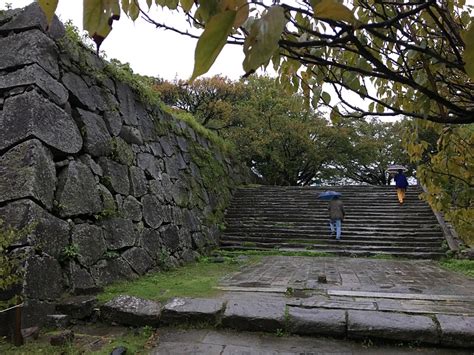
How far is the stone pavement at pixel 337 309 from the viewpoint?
111 inches

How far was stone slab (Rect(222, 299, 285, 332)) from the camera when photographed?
3.01 meters

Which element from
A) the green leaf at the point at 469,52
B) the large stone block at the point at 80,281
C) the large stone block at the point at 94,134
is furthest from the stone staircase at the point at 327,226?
the green leaf at the point at 469,52

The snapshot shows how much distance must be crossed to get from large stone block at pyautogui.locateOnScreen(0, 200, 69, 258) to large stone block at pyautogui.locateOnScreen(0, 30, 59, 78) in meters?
1.64

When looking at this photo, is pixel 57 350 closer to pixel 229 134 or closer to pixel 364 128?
pixel 229 134

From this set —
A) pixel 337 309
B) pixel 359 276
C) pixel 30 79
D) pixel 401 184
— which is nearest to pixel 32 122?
pixel 30 79

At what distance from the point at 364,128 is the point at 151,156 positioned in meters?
16.9

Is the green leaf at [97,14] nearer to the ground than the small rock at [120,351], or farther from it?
farther from it

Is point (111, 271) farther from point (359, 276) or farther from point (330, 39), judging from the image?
point (330, 39)

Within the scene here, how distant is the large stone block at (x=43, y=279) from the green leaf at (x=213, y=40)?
3.25 metres

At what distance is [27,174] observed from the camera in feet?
11.6

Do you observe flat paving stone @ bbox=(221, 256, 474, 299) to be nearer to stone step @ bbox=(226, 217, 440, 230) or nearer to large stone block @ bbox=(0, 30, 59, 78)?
stone step @ bbox=(226, 217, 440, 230)

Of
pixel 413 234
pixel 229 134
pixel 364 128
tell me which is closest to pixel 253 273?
pixel 413 234

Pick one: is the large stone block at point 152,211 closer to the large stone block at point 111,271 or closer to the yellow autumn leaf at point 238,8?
the large stone block at point 111,271

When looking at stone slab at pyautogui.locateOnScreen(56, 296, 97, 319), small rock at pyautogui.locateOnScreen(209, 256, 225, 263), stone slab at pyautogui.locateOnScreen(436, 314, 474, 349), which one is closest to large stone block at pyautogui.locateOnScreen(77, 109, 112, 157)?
stone slab at pyautogui.locateOnScreen(56, 296, 97, 319)
